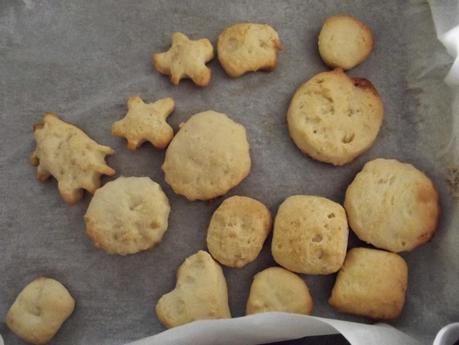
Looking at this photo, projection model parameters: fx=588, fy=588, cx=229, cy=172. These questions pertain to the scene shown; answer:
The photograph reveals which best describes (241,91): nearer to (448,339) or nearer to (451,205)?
(451,205)

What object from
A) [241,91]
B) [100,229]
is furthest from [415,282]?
[100,229]

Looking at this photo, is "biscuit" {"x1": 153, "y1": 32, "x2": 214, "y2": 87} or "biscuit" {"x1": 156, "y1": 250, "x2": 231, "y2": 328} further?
"biscuit" {"x1": 153, "y1": 32, "x2": 214, "y2": 87}

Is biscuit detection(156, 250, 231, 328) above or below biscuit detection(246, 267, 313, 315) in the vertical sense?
below

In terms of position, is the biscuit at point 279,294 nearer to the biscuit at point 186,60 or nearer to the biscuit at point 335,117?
the biscuit at point 335,117

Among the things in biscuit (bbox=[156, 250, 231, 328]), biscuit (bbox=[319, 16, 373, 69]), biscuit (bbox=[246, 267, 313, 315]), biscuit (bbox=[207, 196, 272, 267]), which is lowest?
biscuit (bbox=[156, 250, 231, 328])

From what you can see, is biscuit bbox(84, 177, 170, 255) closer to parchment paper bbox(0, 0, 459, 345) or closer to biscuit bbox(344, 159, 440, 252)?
parchment paper bbox(0, 0, 459, 345)

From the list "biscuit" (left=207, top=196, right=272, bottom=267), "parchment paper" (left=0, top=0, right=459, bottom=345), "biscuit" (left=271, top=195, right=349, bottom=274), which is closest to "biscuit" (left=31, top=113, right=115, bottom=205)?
"parchment paper" (left=0, top=0, right=459, bottom=345)
